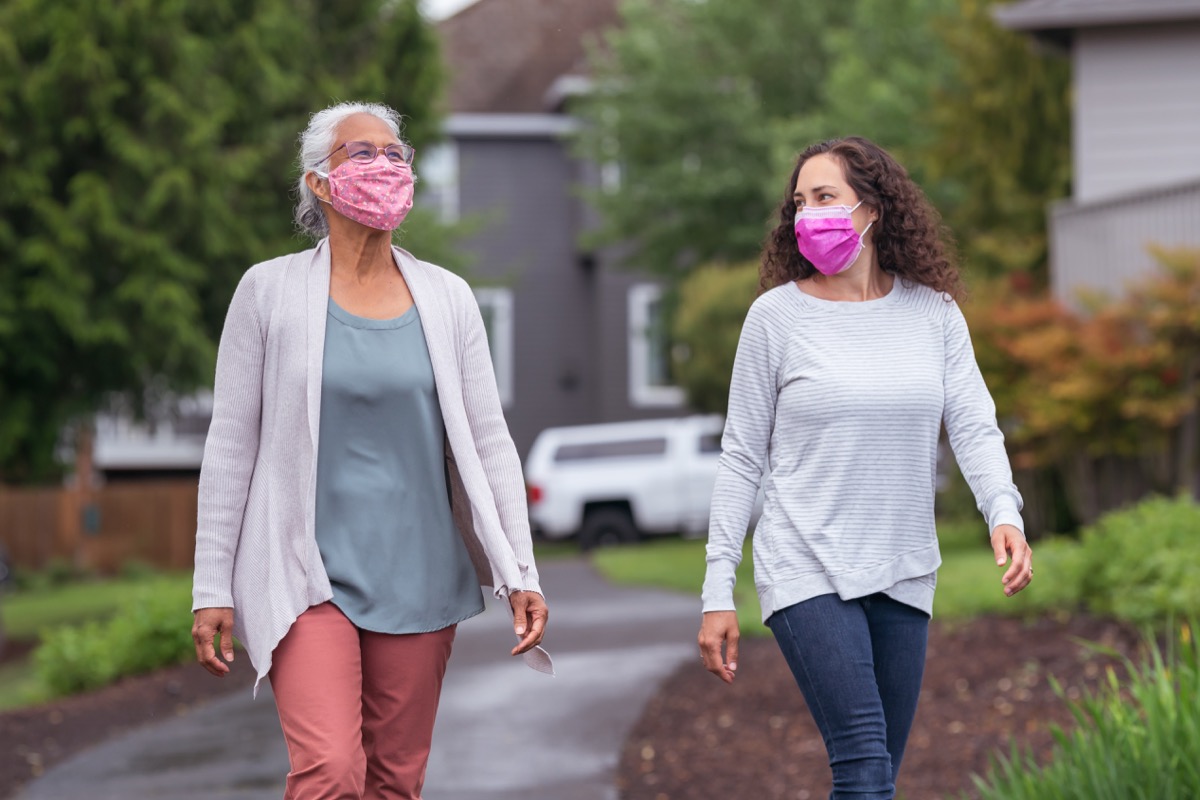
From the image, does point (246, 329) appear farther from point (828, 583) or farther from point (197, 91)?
point (197, 91)

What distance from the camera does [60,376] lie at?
13977 mm

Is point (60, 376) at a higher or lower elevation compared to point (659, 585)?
higher

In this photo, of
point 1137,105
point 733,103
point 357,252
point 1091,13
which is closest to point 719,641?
point 357,252

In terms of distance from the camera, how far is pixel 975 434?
4004 millimetres

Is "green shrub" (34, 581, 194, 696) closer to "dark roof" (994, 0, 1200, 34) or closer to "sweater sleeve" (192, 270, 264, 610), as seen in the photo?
"sweater sleeve" (192, 270, 264, 610)

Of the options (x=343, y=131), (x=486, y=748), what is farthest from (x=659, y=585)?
(x=343, y=131)

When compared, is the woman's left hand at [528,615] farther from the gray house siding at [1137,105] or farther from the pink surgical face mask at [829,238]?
the gray house siding at [1137,105]

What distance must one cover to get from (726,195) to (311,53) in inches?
459

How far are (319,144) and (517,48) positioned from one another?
1092 inches

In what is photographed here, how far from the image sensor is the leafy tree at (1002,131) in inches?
733

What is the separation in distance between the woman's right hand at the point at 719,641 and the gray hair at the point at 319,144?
1332mm

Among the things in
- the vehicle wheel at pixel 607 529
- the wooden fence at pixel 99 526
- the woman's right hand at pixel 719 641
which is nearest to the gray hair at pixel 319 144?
the woman's right hand at pixel 719 641

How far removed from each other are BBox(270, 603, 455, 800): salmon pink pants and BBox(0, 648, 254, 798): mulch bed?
385 cm

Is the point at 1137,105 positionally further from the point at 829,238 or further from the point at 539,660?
the point at 539,660
